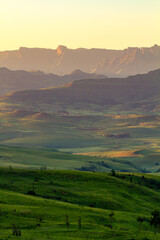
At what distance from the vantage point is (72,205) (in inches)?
2223

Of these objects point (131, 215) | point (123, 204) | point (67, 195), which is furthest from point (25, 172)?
point (131, 215)

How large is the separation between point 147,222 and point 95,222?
9.30m

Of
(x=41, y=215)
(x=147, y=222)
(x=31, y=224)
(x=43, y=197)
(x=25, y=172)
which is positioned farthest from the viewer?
(x=25, y=172)

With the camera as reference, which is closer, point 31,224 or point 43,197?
point 31,224

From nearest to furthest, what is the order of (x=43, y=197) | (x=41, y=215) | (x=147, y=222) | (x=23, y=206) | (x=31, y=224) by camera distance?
(x=31, y=224), (x=41, y=215), (x=23, y=206), (x=147, y=222), (x=43, y=197)

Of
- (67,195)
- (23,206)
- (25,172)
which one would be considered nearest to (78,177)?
(25,172)

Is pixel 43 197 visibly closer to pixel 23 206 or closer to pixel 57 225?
pixel 23 206

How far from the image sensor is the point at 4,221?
43.8 metres

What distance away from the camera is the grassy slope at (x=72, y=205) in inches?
1631

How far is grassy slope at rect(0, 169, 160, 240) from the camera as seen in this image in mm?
41438

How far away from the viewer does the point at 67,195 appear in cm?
6600

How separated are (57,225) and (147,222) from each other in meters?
15.0

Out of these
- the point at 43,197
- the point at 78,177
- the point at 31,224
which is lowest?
the point at 31,224

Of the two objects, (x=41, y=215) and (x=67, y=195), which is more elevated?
(x=67, y=195)
